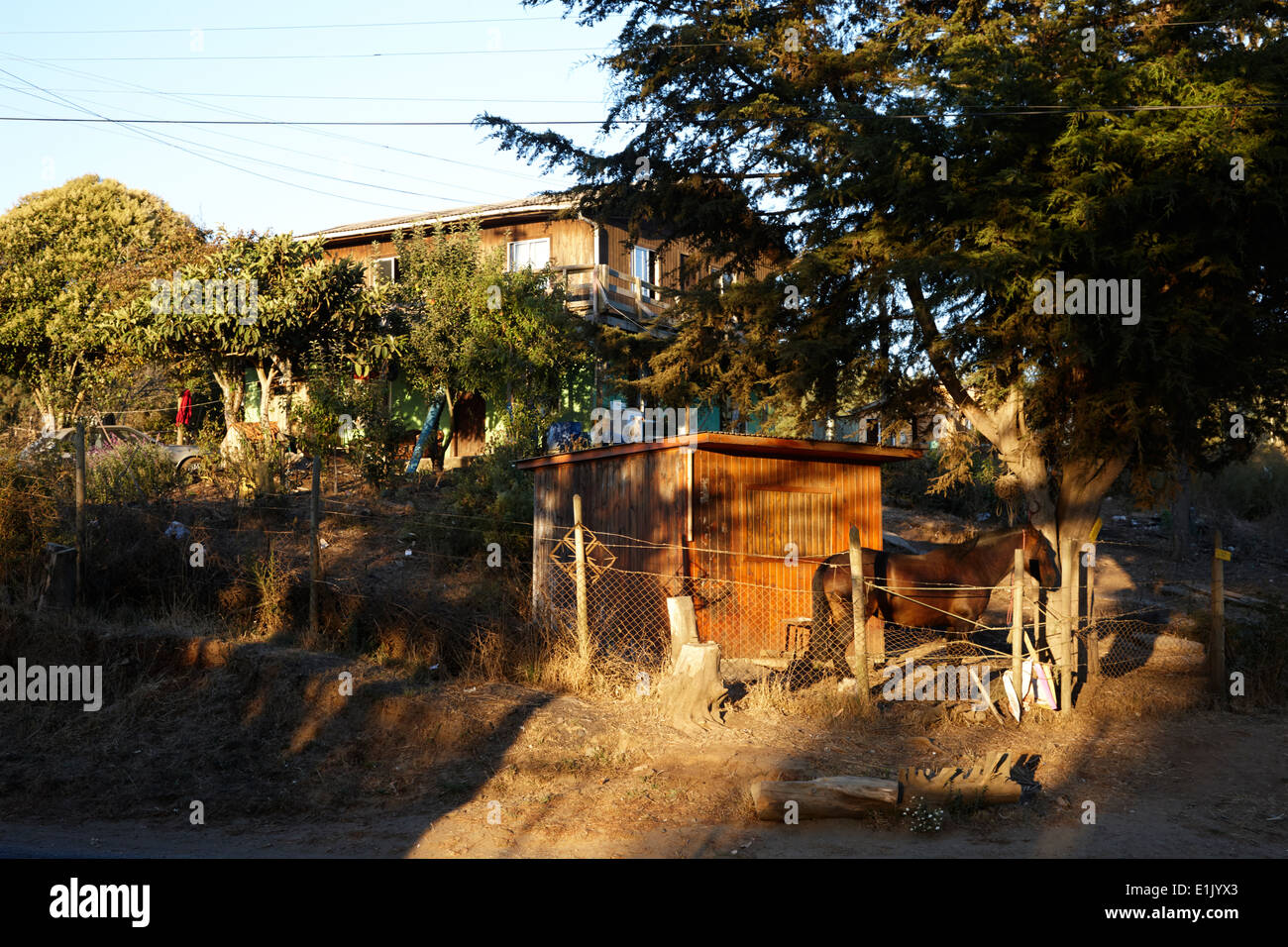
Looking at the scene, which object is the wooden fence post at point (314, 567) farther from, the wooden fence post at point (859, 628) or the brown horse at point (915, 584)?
the wooden fence post at point (859, 628)

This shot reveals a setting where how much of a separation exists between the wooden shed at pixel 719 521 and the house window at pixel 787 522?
2 centimetres

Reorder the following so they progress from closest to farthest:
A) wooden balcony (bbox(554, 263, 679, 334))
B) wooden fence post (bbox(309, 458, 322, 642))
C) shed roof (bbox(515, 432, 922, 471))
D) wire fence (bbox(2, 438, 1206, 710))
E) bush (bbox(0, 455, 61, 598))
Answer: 1. wire fence (bbox(2, 438, 1206, 710))
2. wooden fence post (bbox(309, 458, 322, 642))
3. bush (bbox(0, 455, 61, 598))
4. shed roof (bbox(515, 432, 922, 471))
5. wooden balcony (bbox(554, 263, 679, 334))

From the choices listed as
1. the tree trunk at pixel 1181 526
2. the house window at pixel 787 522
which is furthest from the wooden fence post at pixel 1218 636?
the tree trunk at pixel 1181 526

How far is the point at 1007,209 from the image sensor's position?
11812mm

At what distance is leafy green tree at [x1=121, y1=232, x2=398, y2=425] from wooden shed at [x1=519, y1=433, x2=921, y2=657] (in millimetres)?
8735

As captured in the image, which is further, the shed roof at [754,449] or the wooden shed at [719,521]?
the wooden shed at [719,521]

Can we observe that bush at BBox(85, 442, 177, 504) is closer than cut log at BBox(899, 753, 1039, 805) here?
No

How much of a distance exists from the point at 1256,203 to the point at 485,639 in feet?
31.5

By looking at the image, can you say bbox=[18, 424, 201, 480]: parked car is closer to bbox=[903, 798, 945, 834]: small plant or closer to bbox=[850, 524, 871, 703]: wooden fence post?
bbox=[850, 524, 871, 703]: wooden fence post

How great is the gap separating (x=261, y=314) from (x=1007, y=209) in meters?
14.7

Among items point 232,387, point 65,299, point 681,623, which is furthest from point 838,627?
point 65,299

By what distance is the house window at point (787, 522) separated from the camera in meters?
13.7

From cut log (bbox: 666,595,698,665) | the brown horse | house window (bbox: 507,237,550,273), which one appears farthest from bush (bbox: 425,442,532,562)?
house window (bbox: 507,237,550,273)

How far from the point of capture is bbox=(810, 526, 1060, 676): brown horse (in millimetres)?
11711
